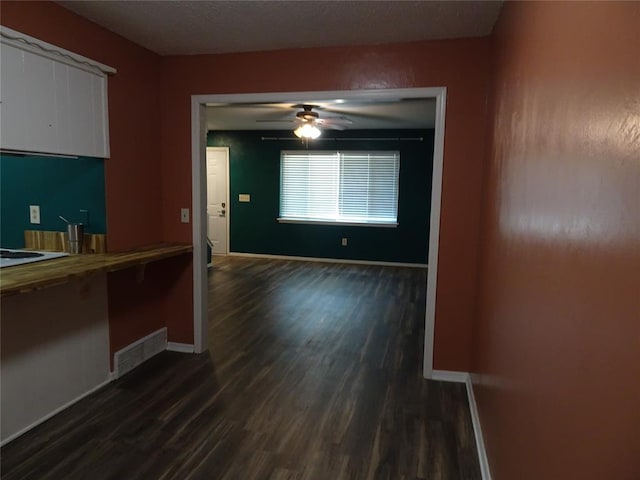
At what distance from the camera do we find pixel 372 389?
9.50 ft

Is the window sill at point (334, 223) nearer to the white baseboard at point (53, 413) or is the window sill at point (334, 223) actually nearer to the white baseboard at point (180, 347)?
the white baseboard at point (180, 347)

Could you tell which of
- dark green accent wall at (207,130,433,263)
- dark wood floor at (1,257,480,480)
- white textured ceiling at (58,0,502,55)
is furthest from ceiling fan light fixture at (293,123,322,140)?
dark green accent wall at (207,130,433,263)

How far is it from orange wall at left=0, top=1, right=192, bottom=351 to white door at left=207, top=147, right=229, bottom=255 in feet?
15.5

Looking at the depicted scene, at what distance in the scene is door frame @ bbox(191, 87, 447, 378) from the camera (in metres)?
2.90

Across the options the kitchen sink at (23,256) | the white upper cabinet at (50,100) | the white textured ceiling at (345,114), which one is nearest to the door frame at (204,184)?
the white upper cabinet at (50,100)

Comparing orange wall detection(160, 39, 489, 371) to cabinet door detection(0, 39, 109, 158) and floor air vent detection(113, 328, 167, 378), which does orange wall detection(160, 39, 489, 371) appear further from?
floor air vent detection(113, 328, 167, 378)

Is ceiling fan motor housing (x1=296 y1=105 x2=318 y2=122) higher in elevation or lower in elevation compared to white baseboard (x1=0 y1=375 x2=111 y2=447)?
higher

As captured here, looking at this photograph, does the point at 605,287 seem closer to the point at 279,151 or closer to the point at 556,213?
the point at 556,213

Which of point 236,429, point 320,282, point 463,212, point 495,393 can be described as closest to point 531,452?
point 495,393

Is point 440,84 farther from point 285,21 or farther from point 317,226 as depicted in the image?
point 317,226

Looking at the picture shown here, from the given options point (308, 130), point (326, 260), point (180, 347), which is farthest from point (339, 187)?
point (180, 347)

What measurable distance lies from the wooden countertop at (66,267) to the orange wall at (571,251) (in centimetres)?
205

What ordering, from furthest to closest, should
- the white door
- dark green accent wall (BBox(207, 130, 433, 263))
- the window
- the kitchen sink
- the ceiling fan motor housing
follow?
the white door < the window < dark green accent wall (BBox(207, 130, 433, 263)) < the ceiling fan motor housing < the kitchen sink

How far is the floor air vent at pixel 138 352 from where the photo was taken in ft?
9.82
